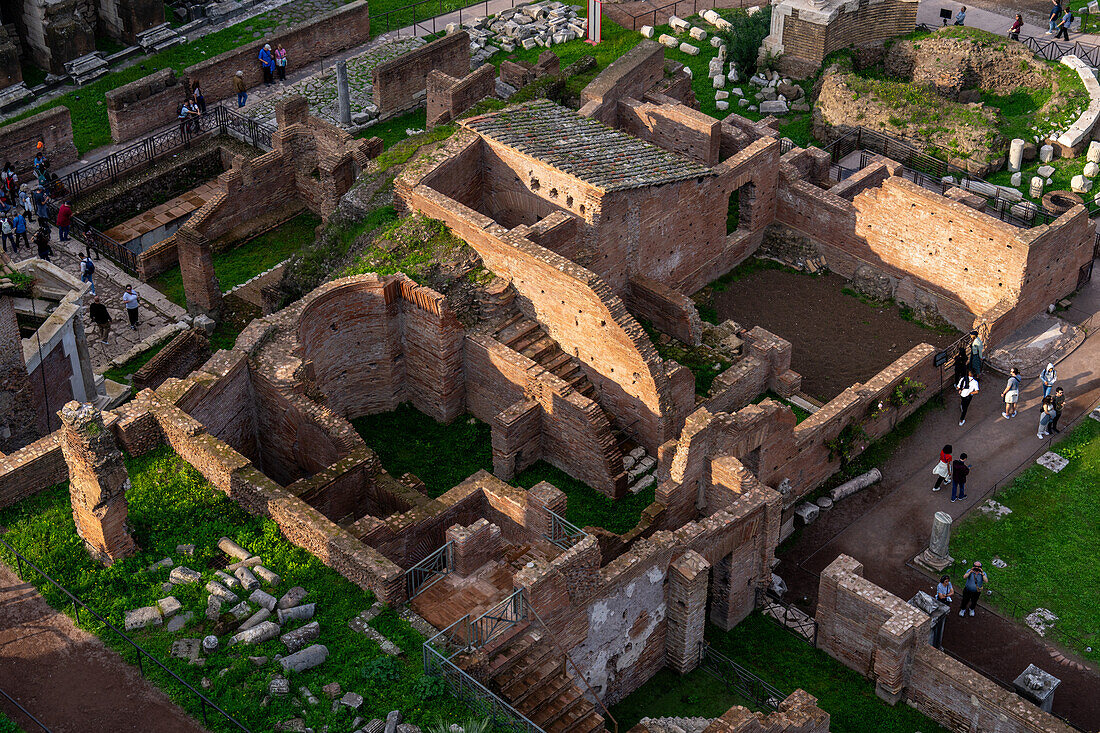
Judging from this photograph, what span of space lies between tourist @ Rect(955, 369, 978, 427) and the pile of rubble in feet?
62.4

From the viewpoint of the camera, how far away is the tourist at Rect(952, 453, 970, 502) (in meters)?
30.3

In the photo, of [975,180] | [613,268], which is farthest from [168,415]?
[975,180]

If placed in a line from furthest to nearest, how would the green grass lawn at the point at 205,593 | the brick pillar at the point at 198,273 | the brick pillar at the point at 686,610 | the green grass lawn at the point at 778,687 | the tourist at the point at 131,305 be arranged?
1. the tourist at the point at 131,305
2. the brick pillar at the point at 198,273
3. the green grass lawn at the point at 778,687
4. the brick pillar at the point at 686,610
5. the green grass lawn at the point at 205,593

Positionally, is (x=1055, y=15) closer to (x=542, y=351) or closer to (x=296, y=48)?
(x=296, y=48)

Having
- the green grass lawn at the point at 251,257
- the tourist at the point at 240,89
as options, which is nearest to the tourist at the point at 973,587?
the green grass lawn at the point at 251,257

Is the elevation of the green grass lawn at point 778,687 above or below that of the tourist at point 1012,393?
below

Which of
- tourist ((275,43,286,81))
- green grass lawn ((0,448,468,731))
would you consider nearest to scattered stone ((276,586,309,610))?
green grass lawn ((0,448,468,731))

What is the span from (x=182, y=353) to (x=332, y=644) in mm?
11119

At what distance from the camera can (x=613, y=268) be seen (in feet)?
109

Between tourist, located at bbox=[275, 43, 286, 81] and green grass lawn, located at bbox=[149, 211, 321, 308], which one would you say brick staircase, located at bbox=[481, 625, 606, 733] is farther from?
tourist, located at bbox=[275, 43, 286, 81]

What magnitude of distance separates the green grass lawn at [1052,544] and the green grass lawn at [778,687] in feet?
11.1

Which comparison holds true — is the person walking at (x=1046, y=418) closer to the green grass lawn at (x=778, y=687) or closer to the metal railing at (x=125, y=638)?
the green grass lawn at (x=778, y=687)

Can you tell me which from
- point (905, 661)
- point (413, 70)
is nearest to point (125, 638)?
A: point (905, 661)

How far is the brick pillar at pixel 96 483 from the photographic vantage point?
23.1m
